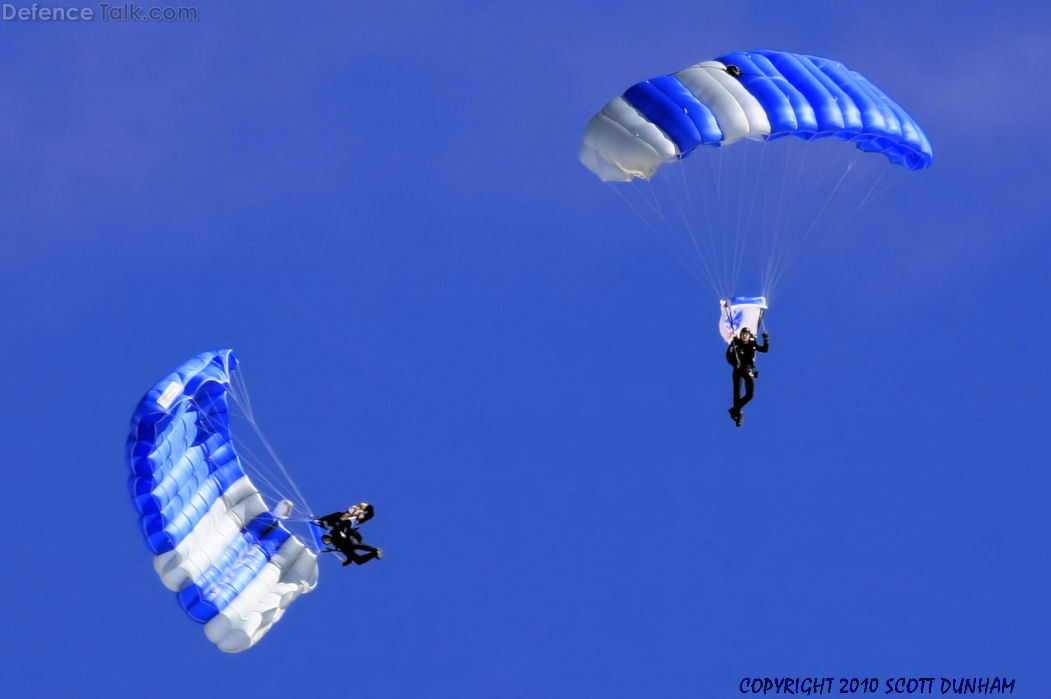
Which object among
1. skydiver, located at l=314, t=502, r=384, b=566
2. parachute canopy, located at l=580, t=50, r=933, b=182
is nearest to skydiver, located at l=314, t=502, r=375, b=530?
skydiver, located at l=314, t=502, r=384, b=566

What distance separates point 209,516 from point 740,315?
7910mm

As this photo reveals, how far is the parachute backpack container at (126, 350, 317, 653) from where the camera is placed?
29.6 meters

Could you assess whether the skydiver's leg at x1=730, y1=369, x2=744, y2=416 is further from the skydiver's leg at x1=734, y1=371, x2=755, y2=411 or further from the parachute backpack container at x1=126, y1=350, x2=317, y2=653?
the parachute backpack container at x1=126, y1=350, x2=317, y2=653

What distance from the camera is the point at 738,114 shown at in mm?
32688

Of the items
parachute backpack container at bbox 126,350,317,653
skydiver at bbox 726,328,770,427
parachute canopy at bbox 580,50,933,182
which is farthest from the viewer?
skydiver at bbox 726,328,770,427

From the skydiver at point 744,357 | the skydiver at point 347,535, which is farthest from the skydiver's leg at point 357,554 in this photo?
the skydiver at point 744,357

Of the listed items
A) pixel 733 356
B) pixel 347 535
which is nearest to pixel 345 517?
pixel 347 535

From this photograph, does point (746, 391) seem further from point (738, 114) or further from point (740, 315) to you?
point (738, 114)

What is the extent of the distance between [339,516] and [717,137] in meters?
7.06

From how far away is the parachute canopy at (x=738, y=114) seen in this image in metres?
32.6

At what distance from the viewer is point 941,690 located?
3866cm

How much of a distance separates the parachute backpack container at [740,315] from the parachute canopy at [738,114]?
2.43 m

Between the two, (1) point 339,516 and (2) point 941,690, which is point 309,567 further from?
(2) point 941,690

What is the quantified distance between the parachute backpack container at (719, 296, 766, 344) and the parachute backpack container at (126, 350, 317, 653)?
A: 6523 millimetres
